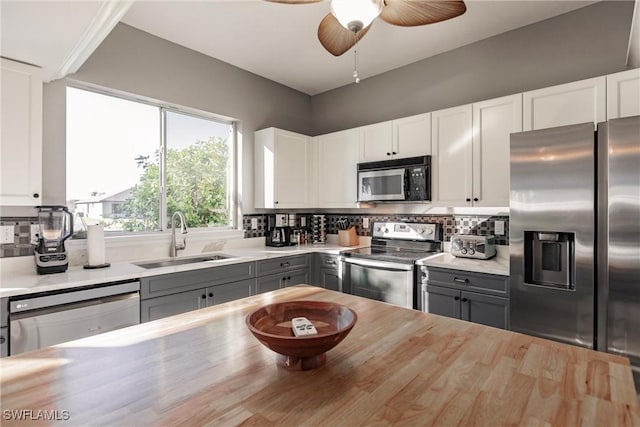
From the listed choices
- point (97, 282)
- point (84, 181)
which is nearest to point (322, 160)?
point (84, 181)

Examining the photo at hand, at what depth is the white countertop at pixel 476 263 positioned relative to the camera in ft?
7.42

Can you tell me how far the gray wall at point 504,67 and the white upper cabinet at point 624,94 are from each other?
1.54ft

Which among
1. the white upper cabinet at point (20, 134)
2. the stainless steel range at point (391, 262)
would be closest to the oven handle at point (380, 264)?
the stainless steel range at point (391, 262)

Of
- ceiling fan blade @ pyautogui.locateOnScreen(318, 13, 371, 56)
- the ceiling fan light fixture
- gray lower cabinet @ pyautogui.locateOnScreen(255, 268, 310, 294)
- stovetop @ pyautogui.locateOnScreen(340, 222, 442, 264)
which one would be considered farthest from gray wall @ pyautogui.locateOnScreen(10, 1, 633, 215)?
the ceiling fan light fixture

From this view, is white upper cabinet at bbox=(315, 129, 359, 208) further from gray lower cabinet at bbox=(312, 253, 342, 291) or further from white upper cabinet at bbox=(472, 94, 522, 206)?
white upper cabinet at bbox=(472, 94, 522, 206)

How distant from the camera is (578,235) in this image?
1850mm

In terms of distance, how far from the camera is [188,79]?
3.01 m

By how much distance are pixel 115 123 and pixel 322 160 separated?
203cm

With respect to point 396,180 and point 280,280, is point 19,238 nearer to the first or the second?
point 280,280

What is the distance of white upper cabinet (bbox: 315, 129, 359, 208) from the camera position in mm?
3441

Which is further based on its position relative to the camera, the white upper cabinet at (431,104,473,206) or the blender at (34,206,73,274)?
the white upper cabinet at (431,104,473,206)

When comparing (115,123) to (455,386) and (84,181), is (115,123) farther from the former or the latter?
(455,386)

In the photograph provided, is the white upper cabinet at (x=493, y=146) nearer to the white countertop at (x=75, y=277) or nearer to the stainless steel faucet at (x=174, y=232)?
the white countertop at (x=75, y=277)

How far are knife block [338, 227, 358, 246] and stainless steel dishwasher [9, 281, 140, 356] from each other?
2.17 meters
